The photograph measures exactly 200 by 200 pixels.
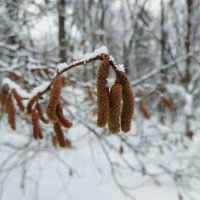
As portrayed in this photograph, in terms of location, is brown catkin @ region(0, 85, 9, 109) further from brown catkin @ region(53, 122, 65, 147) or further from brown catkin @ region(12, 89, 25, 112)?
brown catkin @ region(53, 122, 65, 147)

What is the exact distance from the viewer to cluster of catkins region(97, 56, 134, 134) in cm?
107

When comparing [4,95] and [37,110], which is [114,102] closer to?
[37,110]

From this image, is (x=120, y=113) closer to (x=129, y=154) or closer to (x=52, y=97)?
(x=52, y=97)

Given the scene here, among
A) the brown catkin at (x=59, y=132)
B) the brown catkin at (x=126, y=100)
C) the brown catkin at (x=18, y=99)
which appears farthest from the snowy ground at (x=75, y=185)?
the brown catkin at (x=126, y=100)

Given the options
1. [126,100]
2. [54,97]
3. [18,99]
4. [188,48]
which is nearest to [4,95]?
[18,99]

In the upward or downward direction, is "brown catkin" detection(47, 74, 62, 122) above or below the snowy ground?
below

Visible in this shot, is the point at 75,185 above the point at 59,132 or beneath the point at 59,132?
above

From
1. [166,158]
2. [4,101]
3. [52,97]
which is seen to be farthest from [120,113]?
[166,158]

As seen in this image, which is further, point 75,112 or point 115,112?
point 75,112

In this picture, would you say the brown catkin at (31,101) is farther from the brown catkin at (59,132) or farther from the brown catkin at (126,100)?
the brown catkin at (126,100)

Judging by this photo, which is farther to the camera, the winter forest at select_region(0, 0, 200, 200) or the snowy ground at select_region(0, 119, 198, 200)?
the snowy ground at select_region(0, 119, 198, 200)

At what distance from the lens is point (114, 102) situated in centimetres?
108

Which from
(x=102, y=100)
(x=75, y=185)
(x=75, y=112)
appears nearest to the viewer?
(x=102, y=100)

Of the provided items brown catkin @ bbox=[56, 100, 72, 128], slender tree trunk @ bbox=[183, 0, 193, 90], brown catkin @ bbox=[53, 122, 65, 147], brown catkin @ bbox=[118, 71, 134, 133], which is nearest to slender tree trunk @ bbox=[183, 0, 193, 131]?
slender tree trunk @ bbox=[183, 0, 193, 90]
